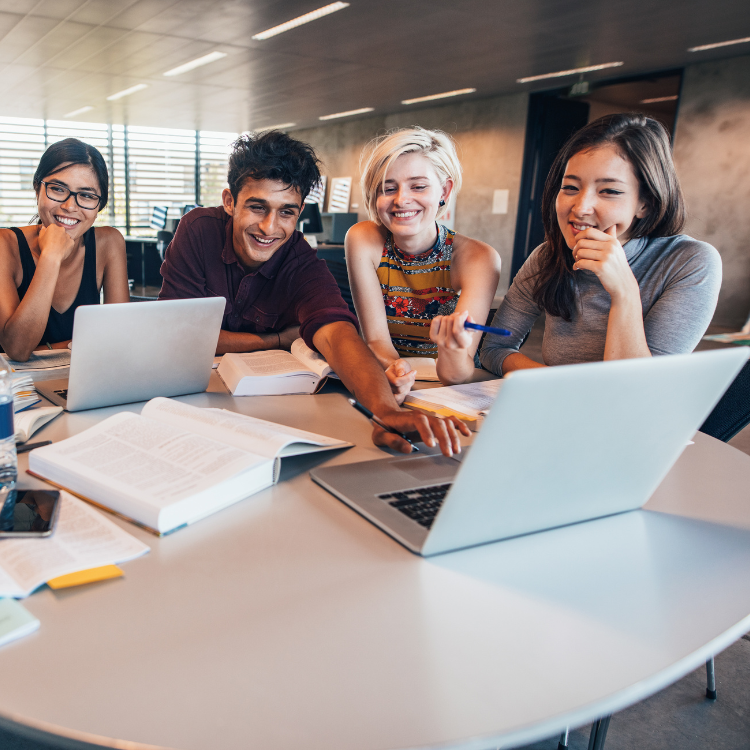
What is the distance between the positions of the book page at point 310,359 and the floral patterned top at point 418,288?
39 centimetres

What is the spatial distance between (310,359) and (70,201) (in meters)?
1.01

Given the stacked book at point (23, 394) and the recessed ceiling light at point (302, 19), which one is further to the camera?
the recessed ceiling light at point (302, 19)

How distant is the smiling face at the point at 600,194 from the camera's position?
1.46 metres

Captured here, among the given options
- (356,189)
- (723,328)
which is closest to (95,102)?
(356,189)

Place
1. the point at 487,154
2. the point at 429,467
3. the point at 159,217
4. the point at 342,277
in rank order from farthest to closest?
the point at 159,217, the point at 487,154, the point at 342,277, the point at 429,467

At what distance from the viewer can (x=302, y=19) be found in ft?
17.9

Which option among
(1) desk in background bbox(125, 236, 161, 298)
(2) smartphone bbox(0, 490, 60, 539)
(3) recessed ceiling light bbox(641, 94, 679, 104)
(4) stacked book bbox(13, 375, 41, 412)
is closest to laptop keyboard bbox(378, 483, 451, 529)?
(2) smartphone bbox(0, 490, 60, 539)

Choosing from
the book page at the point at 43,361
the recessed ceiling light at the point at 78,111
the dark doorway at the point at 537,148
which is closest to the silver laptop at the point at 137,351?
the book page at the point at 43,361

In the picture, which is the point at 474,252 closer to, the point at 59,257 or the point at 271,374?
the point at 271,374

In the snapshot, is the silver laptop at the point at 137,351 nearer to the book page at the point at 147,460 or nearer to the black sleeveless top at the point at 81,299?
the book page at the point at 147,460

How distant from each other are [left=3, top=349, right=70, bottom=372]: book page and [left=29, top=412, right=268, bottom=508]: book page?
0.62 metres

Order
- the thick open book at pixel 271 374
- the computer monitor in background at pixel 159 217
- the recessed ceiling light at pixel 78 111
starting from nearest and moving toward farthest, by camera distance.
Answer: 1. the thick open book at pixel 271 374
2. the recessed ceiling light at pixel 78 111
3. the computer monitor in background at pixel 159 217

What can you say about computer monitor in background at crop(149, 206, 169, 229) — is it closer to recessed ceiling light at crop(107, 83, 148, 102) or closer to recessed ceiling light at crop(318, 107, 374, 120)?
recessed ceiling light at crop(107, 83, 148, 102)

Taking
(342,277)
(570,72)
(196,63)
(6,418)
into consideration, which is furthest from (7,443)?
(570,72)
